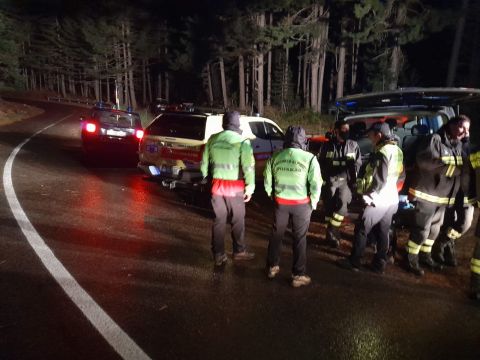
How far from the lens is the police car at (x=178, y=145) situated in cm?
827

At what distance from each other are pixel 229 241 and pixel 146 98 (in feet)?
205

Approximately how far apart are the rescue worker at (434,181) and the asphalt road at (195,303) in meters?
0.58

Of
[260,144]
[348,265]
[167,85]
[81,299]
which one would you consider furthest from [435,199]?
[167,85]

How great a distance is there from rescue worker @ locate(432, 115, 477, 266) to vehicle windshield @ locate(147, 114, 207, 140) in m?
4.41

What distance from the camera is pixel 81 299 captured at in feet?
14.5

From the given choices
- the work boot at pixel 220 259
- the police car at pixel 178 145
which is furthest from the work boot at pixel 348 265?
the police car at pixel 178 145

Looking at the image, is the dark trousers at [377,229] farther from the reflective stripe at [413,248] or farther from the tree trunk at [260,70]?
the tree trunk at [260,70]

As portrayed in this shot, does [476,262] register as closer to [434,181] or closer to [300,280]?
[434,181]

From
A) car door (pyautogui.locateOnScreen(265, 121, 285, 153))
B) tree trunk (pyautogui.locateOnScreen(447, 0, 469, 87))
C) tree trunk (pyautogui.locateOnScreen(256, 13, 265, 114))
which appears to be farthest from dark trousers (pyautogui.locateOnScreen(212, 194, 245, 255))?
tree trunk (pyautogui.locateOnScreen(447, 0, 469, 87))

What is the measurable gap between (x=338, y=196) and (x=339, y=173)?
14.2 inches

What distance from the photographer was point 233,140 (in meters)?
5.46

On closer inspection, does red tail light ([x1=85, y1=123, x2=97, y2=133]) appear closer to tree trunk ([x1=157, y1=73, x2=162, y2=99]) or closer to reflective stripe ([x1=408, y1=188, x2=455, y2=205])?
→ reflective stripe ([x1=408, y1=188, x2=455, y2=205])

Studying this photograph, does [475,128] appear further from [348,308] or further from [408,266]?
[348,308]

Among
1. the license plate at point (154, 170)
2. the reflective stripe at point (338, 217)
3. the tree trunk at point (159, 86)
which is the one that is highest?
the tree trunk at point (159, 86)
